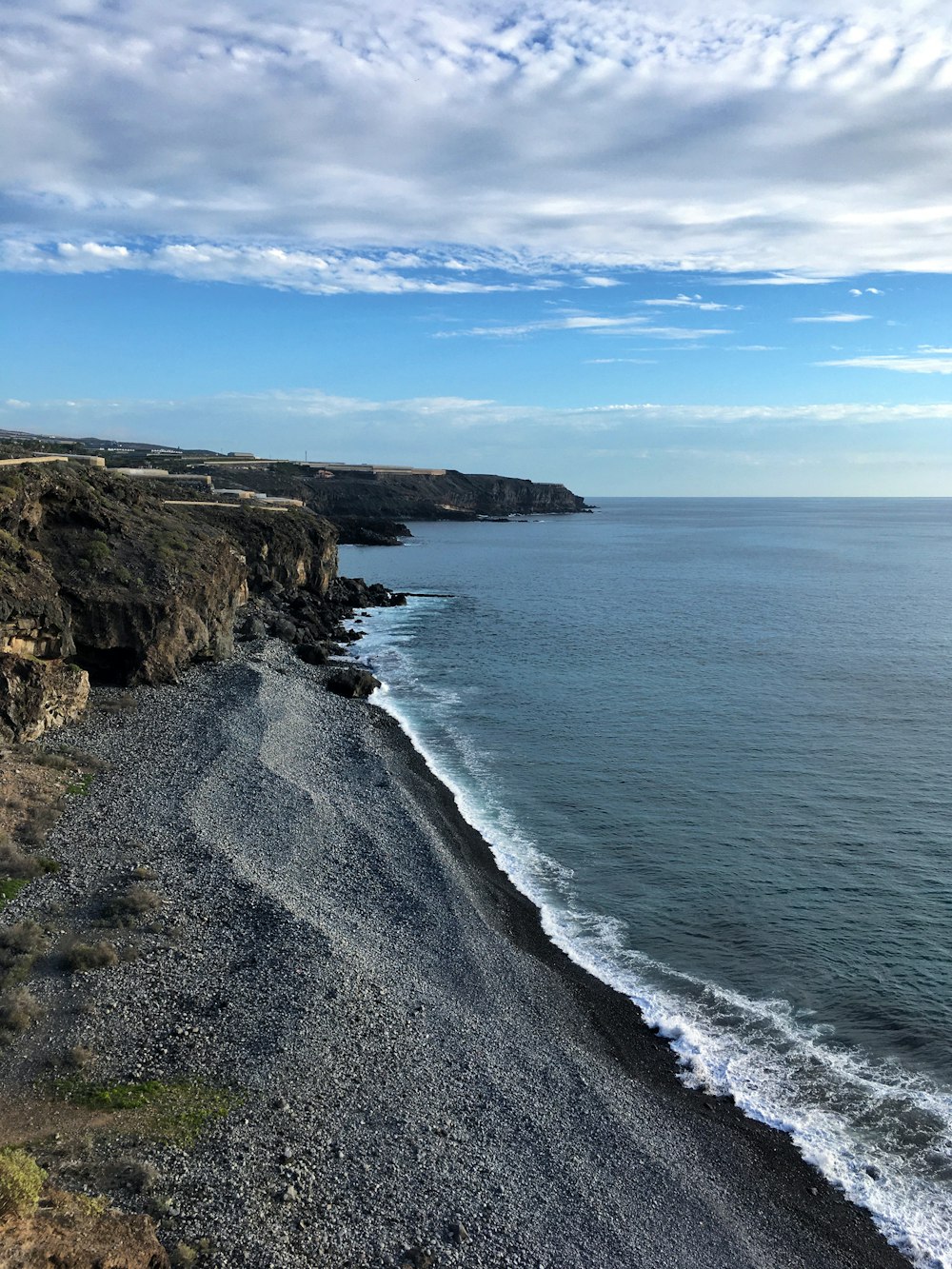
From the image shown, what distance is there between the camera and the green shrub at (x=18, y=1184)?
10922mm

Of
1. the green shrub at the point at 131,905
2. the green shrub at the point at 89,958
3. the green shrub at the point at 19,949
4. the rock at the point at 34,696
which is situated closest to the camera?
the green shrub at the point at 19,949

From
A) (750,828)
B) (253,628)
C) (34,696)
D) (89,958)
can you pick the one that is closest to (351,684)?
(253,628)

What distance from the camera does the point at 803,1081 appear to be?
59.9ft

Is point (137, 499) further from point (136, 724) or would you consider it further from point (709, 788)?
point (709, 788)

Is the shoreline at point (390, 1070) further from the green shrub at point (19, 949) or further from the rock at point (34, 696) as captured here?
the rock at point (34, 696)

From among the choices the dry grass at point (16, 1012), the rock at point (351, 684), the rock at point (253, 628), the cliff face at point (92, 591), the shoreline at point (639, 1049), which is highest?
the cliff face at point (92, 591)

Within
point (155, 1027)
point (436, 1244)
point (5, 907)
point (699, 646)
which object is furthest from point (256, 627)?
point (436, 1244)

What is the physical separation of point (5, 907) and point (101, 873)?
2524 millimetres

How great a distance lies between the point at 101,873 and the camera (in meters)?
22.9

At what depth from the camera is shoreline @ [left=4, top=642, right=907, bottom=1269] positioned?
1352 centimetres

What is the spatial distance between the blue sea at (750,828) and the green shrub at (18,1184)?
1221 cm

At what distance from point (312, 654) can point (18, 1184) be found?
42.9 m

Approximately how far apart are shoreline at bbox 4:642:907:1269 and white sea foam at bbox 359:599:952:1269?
48 centimetres

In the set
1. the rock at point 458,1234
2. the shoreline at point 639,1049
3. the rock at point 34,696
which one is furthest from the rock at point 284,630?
the rock at point 458,1234
